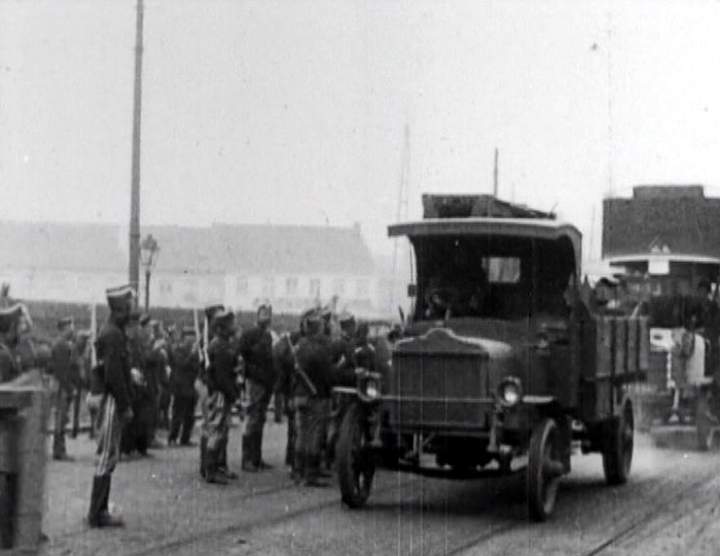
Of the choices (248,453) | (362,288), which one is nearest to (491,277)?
(248,453)

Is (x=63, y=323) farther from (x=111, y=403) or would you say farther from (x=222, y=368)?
(x=111, y=403)

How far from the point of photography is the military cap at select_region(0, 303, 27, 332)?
1089cm

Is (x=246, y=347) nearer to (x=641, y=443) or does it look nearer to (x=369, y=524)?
(x=369, y=524)

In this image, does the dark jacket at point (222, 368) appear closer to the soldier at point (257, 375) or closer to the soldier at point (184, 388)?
the soldier at point (257, 375)

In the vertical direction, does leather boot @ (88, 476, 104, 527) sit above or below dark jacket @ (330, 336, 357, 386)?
below

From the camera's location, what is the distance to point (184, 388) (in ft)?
58.1

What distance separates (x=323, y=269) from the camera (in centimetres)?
8244

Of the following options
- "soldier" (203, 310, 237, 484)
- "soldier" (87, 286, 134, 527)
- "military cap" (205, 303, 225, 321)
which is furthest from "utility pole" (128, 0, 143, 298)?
"soldier" (87, 286, 134, 527)

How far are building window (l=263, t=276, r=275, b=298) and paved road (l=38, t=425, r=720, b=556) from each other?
6279 cm

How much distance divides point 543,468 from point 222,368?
149 inches

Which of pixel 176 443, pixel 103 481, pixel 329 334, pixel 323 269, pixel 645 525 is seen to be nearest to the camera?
pixel 103 481

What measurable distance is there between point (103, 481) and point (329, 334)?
4310 mm

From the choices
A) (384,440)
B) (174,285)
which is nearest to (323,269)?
(174,285)

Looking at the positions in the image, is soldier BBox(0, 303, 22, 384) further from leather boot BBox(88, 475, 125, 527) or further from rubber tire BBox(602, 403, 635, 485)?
rubber tire BBox(602, 403, 635, 485)
